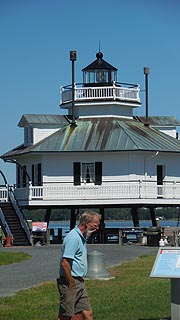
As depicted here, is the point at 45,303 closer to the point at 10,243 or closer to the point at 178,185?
the point at 10,243

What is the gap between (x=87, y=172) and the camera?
1969 inches

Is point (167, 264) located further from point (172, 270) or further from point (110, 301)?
point (110, 301)

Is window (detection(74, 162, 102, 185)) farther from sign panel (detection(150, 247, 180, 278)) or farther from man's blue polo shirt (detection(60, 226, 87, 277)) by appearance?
man's blue polo shirt (detection(60, 226, 87, 277))

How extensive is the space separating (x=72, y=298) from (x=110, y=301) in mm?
5231

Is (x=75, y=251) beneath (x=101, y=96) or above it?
beneath

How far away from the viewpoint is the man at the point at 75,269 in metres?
12.9

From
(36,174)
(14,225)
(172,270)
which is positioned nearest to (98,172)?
(36,174)

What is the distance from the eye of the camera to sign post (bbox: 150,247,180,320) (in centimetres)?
1453

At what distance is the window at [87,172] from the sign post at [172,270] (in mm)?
34479

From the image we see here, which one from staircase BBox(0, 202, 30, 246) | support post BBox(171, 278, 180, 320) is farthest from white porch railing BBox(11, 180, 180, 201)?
support post BBox(171, 278, 180, 320)

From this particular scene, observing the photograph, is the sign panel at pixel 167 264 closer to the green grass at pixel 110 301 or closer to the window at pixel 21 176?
the green grass at pixel 110 301

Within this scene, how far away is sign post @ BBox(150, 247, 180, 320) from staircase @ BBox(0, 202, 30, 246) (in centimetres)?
3121

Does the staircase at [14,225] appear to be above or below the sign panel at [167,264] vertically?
below

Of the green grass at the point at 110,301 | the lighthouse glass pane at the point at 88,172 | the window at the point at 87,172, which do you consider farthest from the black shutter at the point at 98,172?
the green grass at the point at 110,301
